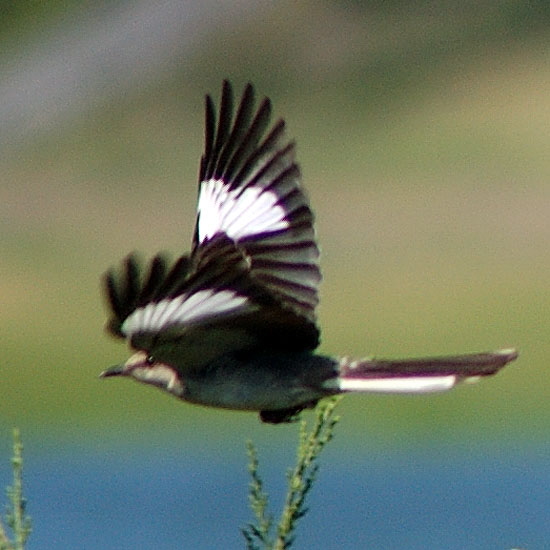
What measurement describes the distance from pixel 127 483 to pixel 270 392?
19.7ft

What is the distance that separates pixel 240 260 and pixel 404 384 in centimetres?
28

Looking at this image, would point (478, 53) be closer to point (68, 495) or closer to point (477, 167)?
point (477, 167)

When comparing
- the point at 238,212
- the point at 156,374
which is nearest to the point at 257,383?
the point at 156,374

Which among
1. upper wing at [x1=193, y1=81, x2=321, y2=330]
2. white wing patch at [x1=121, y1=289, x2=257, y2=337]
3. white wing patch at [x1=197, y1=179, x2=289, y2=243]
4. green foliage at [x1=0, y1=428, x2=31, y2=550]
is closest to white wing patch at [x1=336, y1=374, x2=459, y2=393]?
upper wing at [x1=193, y1=81, x2=321, y2=330]

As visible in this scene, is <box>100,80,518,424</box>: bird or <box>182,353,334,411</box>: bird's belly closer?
<box>100,80,518,424</box>: bird

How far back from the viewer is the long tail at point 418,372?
2.42 meters

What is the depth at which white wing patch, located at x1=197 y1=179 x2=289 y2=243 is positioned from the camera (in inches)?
106

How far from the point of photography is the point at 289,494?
2.31 metres

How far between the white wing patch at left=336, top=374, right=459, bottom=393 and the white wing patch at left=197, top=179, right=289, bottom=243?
1.07 ft

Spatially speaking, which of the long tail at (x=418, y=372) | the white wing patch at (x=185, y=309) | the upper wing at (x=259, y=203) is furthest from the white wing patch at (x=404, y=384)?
the white wing patch at (x=185, y=309)

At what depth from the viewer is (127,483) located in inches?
332

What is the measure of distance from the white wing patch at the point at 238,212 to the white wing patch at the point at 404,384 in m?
0.33

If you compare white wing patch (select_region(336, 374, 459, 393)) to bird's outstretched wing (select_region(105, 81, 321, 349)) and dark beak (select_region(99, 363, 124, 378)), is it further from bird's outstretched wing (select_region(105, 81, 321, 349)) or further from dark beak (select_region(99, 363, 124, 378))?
dark beak (select_region(99, 363, 124, 378))

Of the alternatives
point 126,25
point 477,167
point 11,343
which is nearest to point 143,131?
point 126,25
